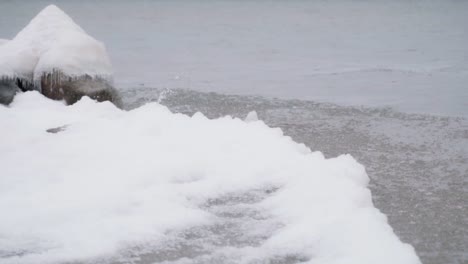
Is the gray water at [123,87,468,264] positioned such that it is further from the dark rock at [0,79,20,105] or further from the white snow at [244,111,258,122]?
the dark rock at [0,79,20,105]

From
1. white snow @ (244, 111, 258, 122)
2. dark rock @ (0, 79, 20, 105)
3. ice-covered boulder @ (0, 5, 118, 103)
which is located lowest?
white snow @ (244, 111, 258, 122)

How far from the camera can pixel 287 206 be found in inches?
157

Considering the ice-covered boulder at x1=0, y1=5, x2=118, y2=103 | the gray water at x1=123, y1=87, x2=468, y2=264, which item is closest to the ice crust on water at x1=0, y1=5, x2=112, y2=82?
the ice-covered boulder at x1=0, y1=5, x2=118, y2=103

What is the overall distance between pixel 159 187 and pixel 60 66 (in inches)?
129

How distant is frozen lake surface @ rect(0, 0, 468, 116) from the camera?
898 cm

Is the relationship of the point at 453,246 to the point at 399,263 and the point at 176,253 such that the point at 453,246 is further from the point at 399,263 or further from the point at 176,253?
the point at 176,253

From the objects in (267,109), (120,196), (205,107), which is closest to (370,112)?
(267,109)

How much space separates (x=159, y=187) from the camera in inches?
167

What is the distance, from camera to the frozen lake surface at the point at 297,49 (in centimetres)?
898

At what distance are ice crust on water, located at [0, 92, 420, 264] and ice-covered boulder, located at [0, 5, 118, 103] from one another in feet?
3.28

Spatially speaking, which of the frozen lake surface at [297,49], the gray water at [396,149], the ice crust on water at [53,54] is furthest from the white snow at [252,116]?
the frozen lake surface at [297,49]

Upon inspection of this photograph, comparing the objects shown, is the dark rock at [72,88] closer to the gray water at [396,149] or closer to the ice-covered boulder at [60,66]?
the ice-covered boulder at [60,66]

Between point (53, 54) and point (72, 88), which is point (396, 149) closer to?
point (72, 88)

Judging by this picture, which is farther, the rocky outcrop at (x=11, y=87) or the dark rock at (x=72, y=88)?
the dark rock at (x=72, y=88)
